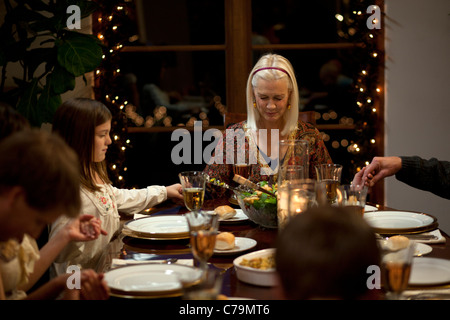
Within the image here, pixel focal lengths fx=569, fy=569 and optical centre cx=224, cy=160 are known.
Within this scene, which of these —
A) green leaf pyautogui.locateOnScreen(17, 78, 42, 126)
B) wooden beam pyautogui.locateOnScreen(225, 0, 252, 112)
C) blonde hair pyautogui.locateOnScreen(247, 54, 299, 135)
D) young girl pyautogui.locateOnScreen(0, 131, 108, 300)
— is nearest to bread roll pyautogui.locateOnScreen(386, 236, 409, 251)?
young girl pyautogui.locateOnScreen(0, 131, 108, 300)

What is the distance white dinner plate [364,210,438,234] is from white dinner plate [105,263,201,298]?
716 mm

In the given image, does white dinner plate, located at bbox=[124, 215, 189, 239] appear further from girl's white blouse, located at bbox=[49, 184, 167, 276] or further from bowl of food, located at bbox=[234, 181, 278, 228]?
bowl of food, located at bbox=[234, 181, 278, 228]

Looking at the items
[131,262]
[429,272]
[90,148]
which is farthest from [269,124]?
[429,272]

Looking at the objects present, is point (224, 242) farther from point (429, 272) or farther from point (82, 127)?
point (82, 127)

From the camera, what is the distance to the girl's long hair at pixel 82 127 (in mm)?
2199

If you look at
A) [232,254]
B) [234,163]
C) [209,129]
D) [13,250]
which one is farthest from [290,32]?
[13,250]

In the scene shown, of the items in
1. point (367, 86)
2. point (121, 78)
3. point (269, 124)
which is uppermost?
point (121, 78)

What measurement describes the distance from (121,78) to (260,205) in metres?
2.60

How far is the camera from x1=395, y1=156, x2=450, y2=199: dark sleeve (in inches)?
99.3

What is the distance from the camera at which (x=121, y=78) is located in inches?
168

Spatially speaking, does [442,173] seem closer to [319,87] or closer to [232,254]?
[232,254]

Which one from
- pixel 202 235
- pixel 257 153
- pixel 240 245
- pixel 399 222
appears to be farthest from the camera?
pixel 257 153
